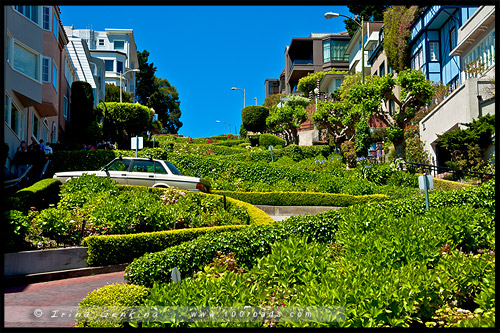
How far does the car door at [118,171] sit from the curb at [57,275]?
265 inches

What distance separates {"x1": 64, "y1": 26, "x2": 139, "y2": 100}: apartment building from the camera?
2699 inches

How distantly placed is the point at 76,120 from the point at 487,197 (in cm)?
3022

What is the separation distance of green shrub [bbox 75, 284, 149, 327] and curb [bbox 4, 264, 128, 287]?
3.13 m

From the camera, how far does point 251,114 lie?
5766 centimetres

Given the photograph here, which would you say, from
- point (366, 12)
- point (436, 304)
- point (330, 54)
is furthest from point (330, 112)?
point (330, 54)

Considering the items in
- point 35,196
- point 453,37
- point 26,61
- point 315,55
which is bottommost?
point 35,196

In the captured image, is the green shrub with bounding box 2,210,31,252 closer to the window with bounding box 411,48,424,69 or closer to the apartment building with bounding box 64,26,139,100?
the window with bounding box 411,48,424,69

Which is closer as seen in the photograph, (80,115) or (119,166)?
(119,166)

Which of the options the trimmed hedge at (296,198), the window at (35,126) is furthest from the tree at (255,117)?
the trimmed hedge at (296,198)

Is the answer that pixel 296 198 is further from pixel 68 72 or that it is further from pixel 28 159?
pixel 68 72

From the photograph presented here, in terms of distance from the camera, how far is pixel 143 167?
16.5m

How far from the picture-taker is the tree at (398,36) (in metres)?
37.4

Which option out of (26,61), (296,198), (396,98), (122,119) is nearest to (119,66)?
(122,119)

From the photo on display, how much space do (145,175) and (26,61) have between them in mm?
8249
